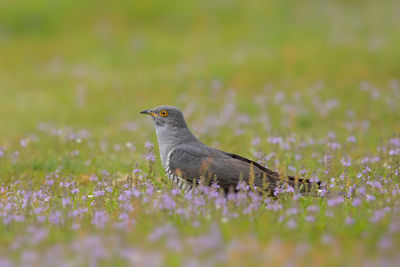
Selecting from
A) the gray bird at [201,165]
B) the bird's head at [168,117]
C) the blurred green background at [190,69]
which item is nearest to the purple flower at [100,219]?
the gray bird at [201,165]

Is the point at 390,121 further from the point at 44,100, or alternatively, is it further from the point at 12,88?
the point at 12,88

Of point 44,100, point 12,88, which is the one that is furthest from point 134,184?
point 12,88

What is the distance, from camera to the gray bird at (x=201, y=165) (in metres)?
6.53

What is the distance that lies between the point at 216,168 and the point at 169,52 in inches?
642

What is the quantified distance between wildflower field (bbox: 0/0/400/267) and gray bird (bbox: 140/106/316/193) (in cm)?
27

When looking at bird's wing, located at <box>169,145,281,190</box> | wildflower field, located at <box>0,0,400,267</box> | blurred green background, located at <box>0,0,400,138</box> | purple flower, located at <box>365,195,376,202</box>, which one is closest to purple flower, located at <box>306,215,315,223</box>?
wildflower field, located at <box>0,0,400,267</box>

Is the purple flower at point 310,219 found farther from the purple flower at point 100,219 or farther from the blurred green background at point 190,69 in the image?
the blurred green background at point 190,69

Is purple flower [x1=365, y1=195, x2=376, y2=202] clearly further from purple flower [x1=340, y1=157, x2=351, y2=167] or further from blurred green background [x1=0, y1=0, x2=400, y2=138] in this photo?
blurred green background [x1=0, y1=0, x2=400, y2=138]

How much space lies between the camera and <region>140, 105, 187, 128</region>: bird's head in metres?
7.51

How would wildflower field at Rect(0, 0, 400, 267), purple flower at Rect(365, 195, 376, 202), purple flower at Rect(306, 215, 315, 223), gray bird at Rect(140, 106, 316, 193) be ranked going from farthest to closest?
gray bird at Rect(140, 106, 316, 193)
purple flower at Rect(365, 195, 376, 202)
purple flower at Rect(306, 215, 315, 223)
wildflower field at Rect(0, 0, 400, 267)

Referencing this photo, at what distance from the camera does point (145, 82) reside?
18297mm

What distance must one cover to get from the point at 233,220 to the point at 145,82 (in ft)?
43.9

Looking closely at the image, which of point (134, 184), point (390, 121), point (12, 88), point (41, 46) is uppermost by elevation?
point (41, 46)

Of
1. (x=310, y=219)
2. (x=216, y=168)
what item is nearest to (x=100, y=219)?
(x=216, y=168)
